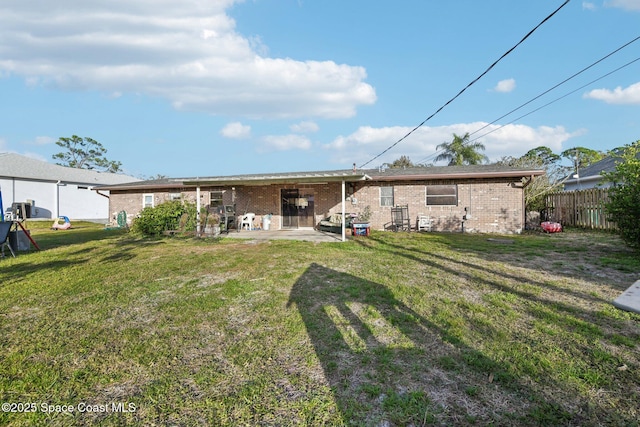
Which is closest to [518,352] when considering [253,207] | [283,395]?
[283,395]

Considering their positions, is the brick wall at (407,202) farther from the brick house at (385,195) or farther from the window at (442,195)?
the window at (442,195)

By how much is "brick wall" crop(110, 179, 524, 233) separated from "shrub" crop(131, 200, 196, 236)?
2977 mm

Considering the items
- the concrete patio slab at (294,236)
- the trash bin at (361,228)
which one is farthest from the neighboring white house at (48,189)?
the trash bin at (361,228)

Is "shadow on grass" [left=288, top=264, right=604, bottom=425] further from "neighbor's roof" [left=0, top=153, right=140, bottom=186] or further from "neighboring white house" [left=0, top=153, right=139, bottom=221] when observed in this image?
"neighbor's roof" [left=0, top=153, right=140, bottom=186]

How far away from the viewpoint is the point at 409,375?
241cm

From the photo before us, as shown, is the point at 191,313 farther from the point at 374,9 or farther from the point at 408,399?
the point at 374,9

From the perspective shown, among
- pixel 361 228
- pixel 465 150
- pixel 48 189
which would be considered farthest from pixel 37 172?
pixel 465 150

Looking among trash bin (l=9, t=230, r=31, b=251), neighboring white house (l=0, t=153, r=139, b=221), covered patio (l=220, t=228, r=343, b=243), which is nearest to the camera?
trash bin (l=9, t=230, r=31, b=251)

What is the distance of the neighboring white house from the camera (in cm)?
2158

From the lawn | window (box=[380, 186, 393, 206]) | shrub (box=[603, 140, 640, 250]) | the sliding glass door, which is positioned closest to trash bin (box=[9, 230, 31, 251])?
the lawn

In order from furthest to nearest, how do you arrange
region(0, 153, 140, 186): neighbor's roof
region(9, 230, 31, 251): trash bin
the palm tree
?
the palm tree, region(0, 153, 140, 186): neighbor's roof, region(9, 230, 31, 251): trash bin

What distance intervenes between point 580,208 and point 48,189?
3341 cm

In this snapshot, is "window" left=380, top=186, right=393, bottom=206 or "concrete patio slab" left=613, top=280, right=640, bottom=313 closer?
"concrete patio slab" left=613, top=280, right=640, bottom=313

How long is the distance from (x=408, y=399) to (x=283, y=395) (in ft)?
2.87
